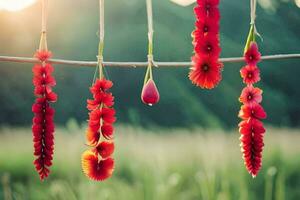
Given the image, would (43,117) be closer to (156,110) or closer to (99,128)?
(99,128)

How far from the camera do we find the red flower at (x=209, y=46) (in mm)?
993

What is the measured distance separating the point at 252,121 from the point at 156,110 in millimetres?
886

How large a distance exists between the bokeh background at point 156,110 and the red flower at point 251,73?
30.4 inches

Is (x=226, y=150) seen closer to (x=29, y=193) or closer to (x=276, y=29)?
(x=276, y=29)

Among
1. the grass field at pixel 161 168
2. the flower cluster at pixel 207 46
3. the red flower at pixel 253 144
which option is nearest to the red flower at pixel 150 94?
the flower cluster at pixel 207 46

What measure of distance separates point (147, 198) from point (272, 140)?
0.44 m

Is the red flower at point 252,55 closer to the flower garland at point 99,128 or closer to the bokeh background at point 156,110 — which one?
the flower garland at point 99,128

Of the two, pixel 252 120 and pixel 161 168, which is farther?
pixel 161 168

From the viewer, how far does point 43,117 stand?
1047 mm

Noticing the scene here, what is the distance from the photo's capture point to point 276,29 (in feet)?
6.44

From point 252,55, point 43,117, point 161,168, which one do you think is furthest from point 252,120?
point 161,168

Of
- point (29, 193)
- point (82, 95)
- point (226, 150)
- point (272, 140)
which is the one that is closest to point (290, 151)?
point (272, 140)

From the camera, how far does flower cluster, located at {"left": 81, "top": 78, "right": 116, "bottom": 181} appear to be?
1044mm

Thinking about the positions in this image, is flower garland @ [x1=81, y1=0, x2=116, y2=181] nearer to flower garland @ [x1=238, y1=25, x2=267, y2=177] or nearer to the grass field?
flower garland @ [x1=238, y1=25, x2=267, y2=177]
